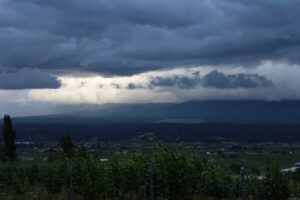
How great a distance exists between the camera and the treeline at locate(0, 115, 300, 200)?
789 inches

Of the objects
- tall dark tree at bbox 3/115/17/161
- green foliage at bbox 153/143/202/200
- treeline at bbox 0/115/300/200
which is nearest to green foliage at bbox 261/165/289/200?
treeline at bbox 0/115/300/200

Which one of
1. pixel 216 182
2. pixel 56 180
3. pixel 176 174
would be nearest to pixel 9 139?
pixel 56 180

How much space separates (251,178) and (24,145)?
7253 cm

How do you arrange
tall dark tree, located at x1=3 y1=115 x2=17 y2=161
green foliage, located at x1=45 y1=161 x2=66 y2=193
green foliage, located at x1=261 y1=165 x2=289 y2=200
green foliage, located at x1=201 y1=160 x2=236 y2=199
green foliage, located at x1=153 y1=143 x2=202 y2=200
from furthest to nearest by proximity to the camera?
1. tall dark tree, located at x1=3 y1=115 x2=17 y2=161
2. green foliage, located at x1=45 y1=161 x2=66 y2=193
3. green foliage, located at x1=201 y1=160 x2=236 y2=199
4. green foliage, located at x1=261 y1=165 x2=289 y2=200
5. green foliage, located at x1=153 y1=143 x2=202 y2=200

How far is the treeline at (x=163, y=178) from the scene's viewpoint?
2003cm

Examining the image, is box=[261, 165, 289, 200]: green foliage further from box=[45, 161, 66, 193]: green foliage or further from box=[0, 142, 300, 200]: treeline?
box=[45, 161, 66, 193]: green foliage

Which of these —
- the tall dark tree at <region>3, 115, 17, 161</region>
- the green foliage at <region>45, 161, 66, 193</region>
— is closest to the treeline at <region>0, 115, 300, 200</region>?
the green foliage at <region>45, 161, 66, 193</region>

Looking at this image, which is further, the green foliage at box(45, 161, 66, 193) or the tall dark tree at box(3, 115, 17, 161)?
the tall dark tree at box(3, 115, 17, 161)

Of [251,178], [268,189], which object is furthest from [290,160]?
[268,189]

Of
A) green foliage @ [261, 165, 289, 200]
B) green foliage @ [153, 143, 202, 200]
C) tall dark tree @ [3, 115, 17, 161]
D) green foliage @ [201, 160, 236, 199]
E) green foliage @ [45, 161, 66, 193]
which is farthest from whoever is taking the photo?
tall dark tree @ [3, 115, 17, 161]

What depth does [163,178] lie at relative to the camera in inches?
787

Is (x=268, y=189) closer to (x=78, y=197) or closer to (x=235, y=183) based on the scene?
(x=235, y=183)

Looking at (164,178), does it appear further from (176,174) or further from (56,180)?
(56,180)

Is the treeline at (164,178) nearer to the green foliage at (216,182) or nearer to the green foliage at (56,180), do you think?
the green foliage at (216,182)
